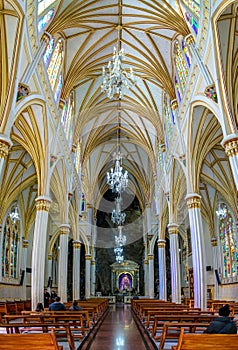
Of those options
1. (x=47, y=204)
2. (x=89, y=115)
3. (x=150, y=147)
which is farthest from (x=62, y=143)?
(x=150, y=147)

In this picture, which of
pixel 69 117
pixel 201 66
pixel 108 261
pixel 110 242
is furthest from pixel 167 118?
pixel 108 261

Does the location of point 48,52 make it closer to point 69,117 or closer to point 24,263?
point 69,117

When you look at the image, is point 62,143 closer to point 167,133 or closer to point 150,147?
point 167,133

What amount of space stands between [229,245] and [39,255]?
16077 millimetres

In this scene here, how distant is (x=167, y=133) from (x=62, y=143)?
24.4 feet

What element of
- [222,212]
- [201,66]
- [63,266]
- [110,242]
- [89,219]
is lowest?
[63,266]

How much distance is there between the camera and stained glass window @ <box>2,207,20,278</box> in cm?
2610

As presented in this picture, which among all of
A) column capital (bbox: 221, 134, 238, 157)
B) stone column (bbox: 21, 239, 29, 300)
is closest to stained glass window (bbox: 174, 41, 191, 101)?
column capital (bbox: 221, 134, 238, 157)

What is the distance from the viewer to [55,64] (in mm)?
19016

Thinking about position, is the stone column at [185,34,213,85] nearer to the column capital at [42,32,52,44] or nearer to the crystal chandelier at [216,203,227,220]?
the column capital at [42,32,52,44]

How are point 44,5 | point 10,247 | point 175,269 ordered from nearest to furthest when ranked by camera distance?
point 44,5, point 175,269, point 10,247

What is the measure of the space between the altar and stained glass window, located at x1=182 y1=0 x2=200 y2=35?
30.4m

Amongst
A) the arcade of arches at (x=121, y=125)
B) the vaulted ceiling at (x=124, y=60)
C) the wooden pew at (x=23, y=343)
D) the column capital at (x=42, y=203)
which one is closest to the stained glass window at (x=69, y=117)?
the arcade of arches at (x=121, y=125)

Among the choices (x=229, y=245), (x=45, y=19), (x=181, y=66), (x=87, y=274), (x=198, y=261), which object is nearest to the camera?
(x=198, y=261)
